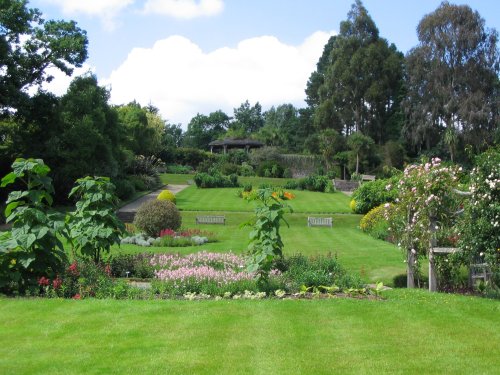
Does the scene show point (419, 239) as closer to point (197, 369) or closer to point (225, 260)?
point (225, 260)

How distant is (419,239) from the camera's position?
31.7ft

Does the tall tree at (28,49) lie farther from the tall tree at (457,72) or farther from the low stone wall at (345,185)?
the tall tree at (457,72)

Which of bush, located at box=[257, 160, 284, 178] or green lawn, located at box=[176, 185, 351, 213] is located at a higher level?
bush, located at box=[257, 160, 284, 178]

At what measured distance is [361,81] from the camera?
178 feet

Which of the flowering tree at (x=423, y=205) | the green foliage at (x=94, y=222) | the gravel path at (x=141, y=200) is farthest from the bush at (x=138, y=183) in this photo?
the flowering tree at (x=423, y=205)

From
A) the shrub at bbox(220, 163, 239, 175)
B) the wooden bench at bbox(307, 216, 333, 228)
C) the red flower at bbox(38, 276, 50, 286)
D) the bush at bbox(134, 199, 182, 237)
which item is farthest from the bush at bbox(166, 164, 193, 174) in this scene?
the red flower at bbox(38, 276, 50, 286)

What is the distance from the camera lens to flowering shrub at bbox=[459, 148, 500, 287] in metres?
8.09

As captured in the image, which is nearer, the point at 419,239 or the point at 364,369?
the point at 364,369

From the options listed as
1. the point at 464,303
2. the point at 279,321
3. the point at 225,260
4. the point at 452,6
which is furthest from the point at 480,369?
the point at 452,6

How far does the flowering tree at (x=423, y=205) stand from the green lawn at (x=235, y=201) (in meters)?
13.9

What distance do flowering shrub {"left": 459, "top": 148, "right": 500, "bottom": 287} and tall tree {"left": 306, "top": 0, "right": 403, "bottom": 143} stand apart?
46204 millimetres

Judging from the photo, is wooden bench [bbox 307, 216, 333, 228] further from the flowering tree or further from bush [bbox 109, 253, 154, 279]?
bush [bbox 109, 253, 154, 279]

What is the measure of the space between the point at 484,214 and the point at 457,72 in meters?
41.5

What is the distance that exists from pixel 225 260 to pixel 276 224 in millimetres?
2577
